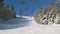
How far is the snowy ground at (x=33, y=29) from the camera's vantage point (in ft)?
8.19

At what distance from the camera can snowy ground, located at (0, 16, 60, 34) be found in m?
2.50

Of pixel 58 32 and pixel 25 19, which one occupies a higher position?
pixel 25 19

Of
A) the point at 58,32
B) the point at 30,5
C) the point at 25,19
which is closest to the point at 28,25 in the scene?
the point at 25,19

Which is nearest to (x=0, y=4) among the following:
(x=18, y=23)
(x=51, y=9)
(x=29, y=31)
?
(x=18, y=23)

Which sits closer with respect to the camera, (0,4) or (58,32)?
(58,32)

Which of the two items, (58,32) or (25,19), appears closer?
(58,32)

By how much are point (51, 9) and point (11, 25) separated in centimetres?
62

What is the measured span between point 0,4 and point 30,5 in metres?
0.44

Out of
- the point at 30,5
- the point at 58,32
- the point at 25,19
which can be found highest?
the point at 30,5

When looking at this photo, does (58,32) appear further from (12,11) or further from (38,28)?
(12,11)

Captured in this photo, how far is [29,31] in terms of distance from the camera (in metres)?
2.54

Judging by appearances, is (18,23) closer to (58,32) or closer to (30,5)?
(30,5)

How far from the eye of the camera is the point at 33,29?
2568 mm

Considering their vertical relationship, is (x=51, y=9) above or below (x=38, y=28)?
above
